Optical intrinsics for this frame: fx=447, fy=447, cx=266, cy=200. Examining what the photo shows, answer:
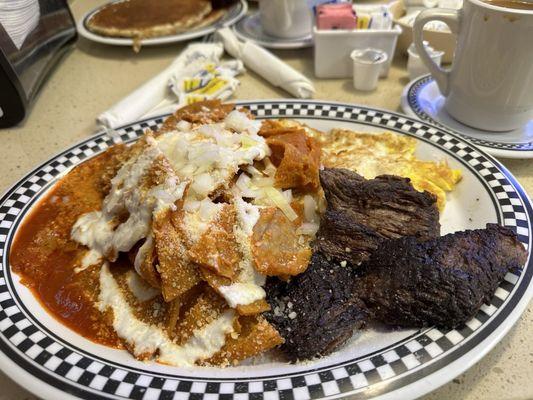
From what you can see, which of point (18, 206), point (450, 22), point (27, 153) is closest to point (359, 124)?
point (450, 22)

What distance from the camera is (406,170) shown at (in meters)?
1.33

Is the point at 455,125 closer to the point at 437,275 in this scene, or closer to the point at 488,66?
the point at 488,66

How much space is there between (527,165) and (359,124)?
0.56m

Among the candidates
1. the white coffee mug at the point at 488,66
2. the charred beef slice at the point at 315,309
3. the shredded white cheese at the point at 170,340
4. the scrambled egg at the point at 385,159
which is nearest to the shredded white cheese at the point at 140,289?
the shredded white cheese at the point at 170,340

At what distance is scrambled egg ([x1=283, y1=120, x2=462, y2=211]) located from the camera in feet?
4.29

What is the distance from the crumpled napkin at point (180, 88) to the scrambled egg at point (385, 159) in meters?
0.56

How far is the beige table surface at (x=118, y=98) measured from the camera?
2.96 ft

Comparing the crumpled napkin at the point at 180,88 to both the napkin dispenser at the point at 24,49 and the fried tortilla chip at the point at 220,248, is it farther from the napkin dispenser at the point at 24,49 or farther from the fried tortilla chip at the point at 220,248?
the fried tortilla chip at the point at 220,248

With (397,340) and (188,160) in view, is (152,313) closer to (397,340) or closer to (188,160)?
(188,160)

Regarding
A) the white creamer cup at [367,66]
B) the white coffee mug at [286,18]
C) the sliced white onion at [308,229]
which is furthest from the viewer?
the white coffee mug at [286,18]

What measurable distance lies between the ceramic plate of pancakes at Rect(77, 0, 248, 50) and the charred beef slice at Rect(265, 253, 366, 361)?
5.85 ft

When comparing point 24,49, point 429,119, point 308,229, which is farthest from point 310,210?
point 24,49

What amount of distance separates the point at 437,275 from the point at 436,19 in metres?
1.05

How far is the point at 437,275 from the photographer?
2.98 ft
